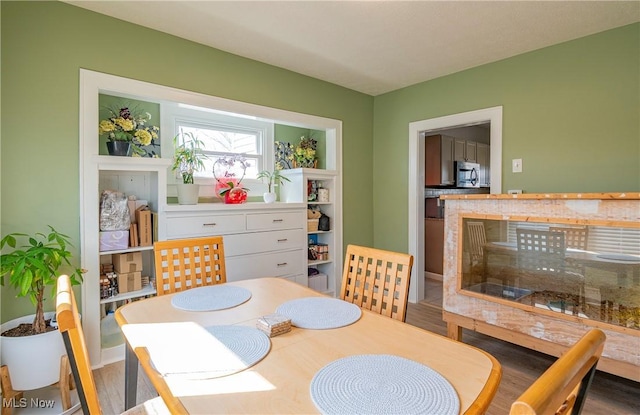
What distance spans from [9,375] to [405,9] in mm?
3244

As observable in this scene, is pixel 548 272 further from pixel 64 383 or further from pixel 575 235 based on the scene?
pixel 64 383

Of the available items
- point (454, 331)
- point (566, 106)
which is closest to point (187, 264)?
point (454, 331)

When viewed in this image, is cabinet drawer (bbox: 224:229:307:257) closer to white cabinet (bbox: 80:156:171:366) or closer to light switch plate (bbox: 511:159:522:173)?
white cabinet (bbox: 80:156:171:366)

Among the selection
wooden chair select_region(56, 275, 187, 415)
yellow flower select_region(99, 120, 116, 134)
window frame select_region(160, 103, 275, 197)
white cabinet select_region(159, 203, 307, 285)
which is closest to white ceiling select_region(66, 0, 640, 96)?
window frame select_region(160, 103, 275, 197)

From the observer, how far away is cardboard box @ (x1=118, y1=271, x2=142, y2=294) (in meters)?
2.52

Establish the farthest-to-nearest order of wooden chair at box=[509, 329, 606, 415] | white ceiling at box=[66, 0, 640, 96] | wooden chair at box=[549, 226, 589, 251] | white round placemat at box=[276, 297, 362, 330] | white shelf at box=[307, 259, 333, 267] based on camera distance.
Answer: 1. white shelf at box=[307, 259, 333, 267]
2. white ceiling at box=[66, 0, 640, 96]
3. wooden chair at box=[549, 226, 589, 251]
4. white round placemat at box=[276, 297, 362, 330]
5. wooden chair at box=[509, 329, 606, 415]

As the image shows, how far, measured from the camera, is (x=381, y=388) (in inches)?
35.4

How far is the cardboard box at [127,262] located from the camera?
2.52m

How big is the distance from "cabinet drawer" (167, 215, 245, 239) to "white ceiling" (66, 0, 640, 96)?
58.6 inches

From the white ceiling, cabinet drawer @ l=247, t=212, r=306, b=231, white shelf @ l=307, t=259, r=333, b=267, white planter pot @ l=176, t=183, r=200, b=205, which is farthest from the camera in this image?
white shelf @ l=307, t=259, r=333, b=267

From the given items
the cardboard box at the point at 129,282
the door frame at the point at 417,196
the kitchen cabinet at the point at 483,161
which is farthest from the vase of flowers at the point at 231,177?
the kitchen cabinet at the point at 483,161

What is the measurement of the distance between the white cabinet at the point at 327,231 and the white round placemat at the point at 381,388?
2.72 meters

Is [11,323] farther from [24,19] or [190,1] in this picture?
[190,1]

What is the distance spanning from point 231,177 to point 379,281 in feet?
7.19
